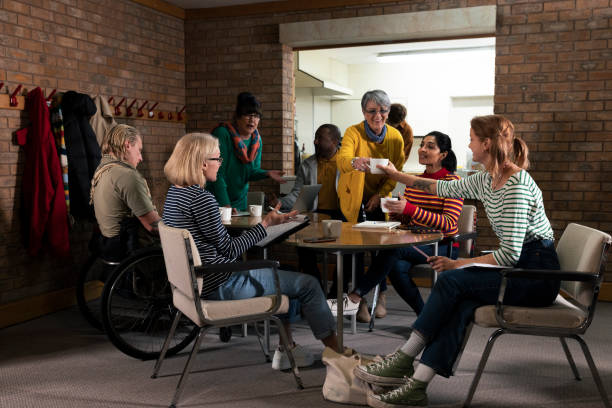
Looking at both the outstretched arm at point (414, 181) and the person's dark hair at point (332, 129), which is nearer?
the outstretched arm at point (414, 181)

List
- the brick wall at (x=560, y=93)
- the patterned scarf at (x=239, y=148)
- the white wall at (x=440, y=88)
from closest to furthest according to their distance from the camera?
the patterned scarf at (x=239, y=148), the brick wall at (x=560, y=93), the white wall at (x=440, y=88)

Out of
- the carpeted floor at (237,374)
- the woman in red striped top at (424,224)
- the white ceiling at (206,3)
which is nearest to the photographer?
the carpeted floor at (237,374)

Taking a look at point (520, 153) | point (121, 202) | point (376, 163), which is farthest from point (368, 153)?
point (121, 202)

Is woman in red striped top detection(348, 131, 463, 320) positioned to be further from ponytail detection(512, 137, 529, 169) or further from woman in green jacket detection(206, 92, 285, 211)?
woman in green jacket detection(206, 92, 285, 211)

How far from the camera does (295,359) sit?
3273 millimetres

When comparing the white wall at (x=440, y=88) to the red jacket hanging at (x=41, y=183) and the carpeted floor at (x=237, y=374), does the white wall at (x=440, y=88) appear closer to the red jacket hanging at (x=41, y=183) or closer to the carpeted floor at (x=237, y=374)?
the red jacket hanging at (x=41, y=183)

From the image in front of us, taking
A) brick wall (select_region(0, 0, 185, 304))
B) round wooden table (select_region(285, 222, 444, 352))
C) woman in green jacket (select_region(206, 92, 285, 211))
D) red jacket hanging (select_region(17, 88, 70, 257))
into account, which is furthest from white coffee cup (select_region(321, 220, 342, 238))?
brick wall (select_region(0, 0, 185, 304))

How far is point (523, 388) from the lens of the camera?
298cm

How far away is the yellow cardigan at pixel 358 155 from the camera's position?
4062mm

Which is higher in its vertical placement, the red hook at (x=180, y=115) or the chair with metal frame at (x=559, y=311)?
the red hook at (x=180, y=115)

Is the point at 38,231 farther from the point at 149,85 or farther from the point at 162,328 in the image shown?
the point at 149,85

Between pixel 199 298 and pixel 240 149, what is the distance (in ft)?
6.86

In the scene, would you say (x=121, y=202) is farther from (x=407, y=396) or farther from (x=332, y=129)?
(x=407, y=396)

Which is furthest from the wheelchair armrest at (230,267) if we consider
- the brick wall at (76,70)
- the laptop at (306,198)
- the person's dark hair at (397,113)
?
the person's dark hair at (397,113)
